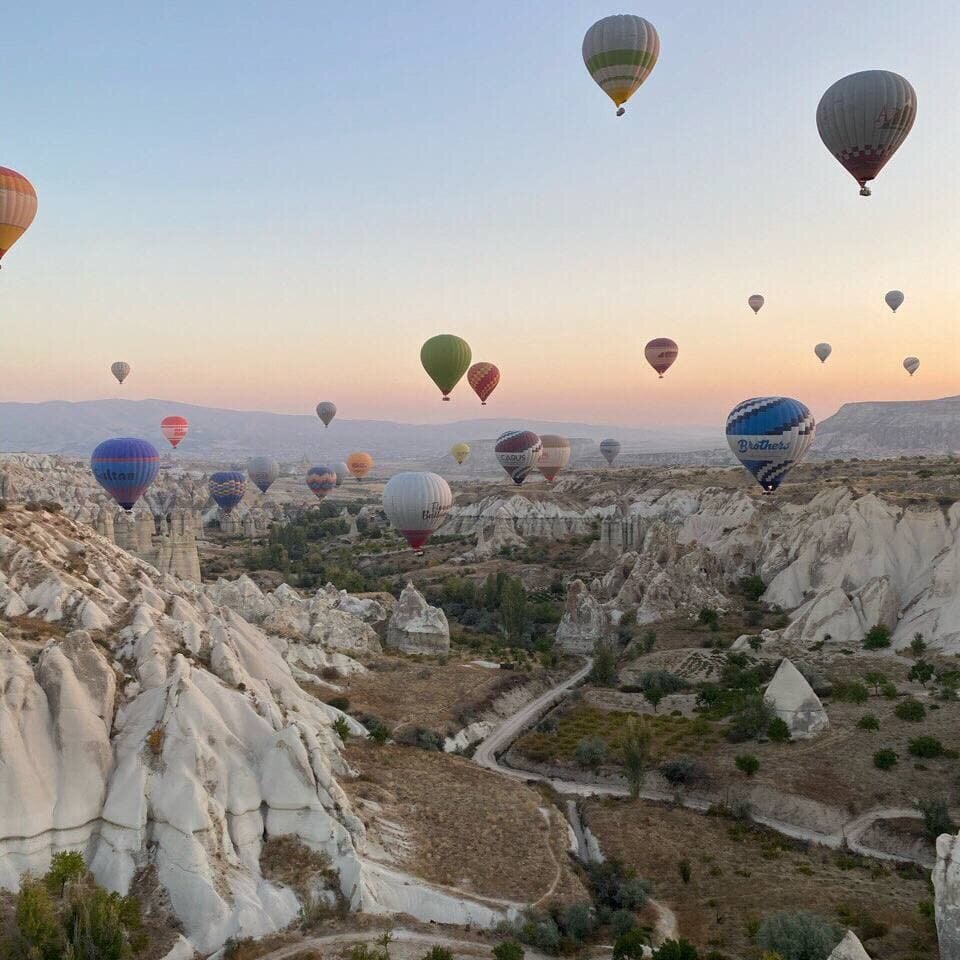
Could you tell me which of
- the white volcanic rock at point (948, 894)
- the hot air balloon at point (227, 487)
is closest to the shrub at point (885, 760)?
the white volcanic rock at point (948, 894)

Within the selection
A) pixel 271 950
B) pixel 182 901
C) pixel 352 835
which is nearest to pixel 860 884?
pixel 352 835

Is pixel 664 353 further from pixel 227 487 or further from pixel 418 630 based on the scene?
pixel 227 487

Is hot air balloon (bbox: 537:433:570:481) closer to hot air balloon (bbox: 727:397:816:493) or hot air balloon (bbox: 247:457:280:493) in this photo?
hot air balloon (bbox: 727:397:816:493)

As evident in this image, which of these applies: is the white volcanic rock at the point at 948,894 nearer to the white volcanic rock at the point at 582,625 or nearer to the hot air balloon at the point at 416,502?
the hot air balloon at the point at 416,502

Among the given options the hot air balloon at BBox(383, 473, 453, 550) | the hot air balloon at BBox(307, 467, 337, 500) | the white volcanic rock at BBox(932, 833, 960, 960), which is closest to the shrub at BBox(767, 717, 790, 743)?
the white volcanic rock at BBox(932, 833, 960, 960)

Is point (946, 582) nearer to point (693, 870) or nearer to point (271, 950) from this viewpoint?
point (693, 870)

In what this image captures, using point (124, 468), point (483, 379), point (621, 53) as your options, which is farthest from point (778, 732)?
point (483, 379)
